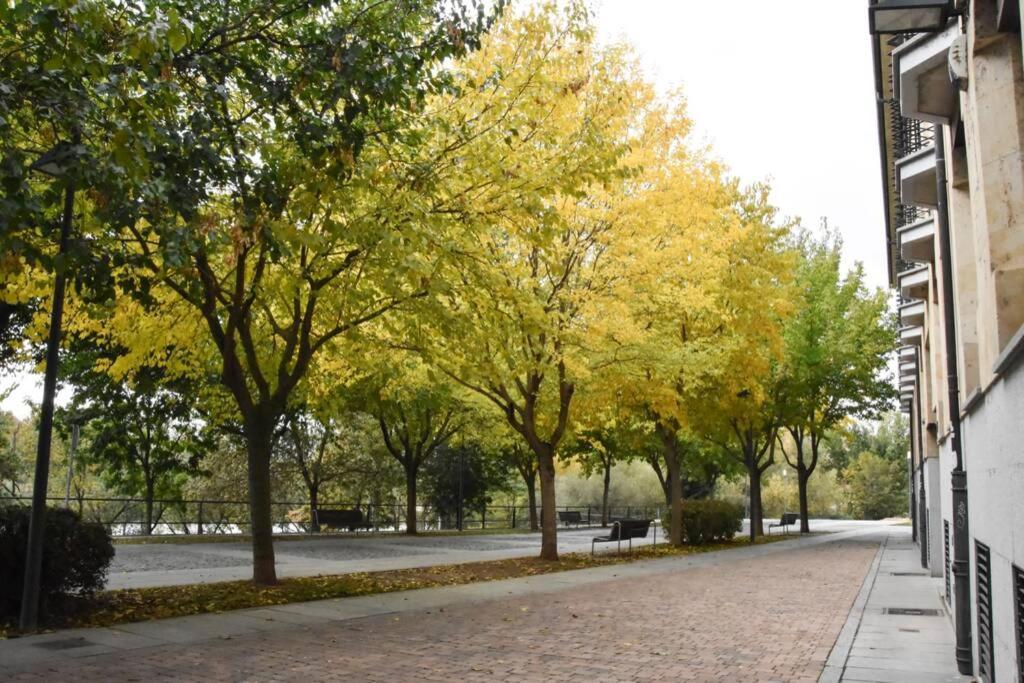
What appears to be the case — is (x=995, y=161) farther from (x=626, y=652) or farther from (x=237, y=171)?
(x=237, y=171)

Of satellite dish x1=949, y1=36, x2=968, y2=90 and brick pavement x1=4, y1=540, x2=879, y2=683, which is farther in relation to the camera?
brick pavement x1=4, y1=540, x2=879, y2=683

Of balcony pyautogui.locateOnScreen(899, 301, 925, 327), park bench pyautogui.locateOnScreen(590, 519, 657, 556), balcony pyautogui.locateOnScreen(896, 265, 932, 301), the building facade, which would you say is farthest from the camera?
park bench pyautogui.locateOnScreen(590, 519, 657, 556)

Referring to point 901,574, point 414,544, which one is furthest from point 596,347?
point 414,544

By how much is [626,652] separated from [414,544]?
16.9 m

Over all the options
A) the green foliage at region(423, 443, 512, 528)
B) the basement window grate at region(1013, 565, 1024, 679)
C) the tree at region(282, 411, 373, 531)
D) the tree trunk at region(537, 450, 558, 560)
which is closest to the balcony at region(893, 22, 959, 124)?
the basement window grate at region(1013, 565, 1024, 679)

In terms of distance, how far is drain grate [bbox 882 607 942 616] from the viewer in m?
12.2

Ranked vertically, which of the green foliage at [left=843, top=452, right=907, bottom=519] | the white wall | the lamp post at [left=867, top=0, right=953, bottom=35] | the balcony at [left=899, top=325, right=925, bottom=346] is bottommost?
the green foliage at [left=843, top=452, right=907, bottom=519]

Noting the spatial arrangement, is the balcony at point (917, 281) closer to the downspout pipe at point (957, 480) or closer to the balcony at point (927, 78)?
the downspout pipe at point (957, 480)

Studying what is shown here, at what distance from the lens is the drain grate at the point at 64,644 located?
8227mm

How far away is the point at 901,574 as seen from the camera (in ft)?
60.8

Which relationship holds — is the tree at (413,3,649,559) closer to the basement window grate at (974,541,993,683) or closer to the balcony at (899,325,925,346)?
the basement window grate at (974,541,993,683)

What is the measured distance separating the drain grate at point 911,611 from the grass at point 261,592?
6621 millimetres

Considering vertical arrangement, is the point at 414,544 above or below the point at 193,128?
below

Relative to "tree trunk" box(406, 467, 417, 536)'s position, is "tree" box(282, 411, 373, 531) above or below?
above
